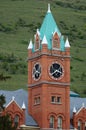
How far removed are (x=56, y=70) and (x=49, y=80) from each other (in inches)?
75.6

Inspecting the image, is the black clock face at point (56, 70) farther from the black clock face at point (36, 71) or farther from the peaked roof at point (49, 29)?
the peaked roof at point (49, 29)

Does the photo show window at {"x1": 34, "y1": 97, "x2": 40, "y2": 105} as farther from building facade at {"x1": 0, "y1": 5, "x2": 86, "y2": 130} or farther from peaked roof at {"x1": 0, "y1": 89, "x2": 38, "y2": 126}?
peaked roof at {"x1": 0, "y1": 89, "x2": 38, "y2": 126}

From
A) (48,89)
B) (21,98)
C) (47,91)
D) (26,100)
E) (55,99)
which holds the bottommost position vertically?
(55,99)

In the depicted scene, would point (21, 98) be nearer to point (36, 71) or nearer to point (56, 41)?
point (36, 71)

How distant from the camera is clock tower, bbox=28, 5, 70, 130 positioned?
105062 millimetres

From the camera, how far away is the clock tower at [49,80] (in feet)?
345

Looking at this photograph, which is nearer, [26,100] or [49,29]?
[49,29]

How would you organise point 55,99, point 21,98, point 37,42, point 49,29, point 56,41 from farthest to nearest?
point 21,98 < point 37,42 < point 49,29 < point 56,41 < point 55,99

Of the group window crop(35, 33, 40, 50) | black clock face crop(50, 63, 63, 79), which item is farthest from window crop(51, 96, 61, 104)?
window crop(35, 33, 40, 50)

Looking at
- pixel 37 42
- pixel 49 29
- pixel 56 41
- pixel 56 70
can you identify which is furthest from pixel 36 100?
pixel 49 29

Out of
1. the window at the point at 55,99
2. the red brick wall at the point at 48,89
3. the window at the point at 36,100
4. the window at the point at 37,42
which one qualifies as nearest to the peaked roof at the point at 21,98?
the red brick wall at the point at 48,89

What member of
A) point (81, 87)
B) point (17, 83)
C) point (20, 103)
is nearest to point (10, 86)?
point (17, 83)

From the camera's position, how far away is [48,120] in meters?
105

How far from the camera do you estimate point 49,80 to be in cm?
10556
